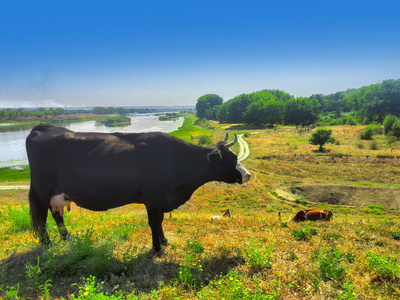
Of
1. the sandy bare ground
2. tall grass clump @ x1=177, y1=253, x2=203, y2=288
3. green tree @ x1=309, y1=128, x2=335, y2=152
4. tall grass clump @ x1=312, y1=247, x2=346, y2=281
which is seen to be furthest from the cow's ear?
green tree @ x1=309, y1=128, x2=335, y2=152

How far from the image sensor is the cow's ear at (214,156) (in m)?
6.35

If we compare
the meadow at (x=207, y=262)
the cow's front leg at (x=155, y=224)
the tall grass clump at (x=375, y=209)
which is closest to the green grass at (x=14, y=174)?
the meadow at (x=207, y=262)

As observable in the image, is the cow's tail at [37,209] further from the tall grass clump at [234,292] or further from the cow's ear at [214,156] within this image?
the tall grass clump at [234,292]

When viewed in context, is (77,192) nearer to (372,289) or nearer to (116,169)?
(116,169)

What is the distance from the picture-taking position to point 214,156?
21.1ft

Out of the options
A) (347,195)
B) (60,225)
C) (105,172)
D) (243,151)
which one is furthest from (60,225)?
(243,151)

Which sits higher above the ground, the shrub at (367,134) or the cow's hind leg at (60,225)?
the cow's hind leg at (60,225)

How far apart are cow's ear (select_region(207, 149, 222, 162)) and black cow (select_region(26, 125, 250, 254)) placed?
0.06m

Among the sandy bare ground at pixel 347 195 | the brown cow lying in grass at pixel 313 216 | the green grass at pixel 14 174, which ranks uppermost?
the brown cow lying in grass at pixel 313 216

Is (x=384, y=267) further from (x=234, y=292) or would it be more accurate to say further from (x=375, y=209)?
(x=375, y=209)

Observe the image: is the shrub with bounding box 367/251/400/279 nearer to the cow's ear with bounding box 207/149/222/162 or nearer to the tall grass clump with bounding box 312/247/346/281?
the tall grass clump with bounding box 312/247/346/281

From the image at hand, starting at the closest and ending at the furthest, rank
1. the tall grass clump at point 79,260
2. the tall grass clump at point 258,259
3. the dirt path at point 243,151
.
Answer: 1. the tall grass clump at point 79,260
2. the tall grass clump at point 258,259
3. the dirt path at point 243,151

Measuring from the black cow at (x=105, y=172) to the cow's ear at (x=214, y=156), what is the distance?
55 mm

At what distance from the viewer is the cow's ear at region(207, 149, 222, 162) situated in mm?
6352
